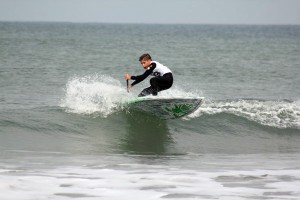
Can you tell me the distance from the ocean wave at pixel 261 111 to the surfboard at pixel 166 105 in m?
1.74

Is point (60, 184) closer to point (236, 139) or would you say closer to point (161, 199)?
point (161, 199)

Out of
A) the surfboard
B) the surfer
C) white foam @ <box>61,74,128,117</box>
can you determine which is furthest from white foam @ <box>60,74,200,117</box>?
the surfer

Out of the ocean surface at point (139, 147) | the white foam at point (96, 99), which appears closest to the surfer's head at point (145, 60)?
the ocean surface at point (139, 147)

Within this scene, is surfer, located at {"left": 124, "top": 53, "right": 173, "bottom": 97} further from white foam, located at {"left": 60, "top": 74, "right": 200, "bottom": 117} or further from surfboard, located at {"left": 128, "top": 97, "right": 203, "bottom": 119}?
white foam, located at {"left": 60, "top": 74, "right": 200, "bottom": 117}

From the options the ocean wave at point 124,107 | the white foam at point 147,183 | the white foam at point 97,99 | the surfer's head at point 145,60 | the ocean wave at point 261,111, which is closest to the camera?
the white foam at point 147,183

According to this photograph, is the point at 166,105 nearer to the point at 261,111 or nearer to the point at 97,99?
the point at 97,99

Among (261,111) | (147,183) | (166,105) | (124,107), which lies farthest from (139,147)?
(261,111)

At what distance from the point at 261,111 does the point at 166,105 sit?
170 inches

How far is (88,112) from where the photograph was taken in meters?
15.8

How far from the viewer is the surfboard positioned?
13.6m

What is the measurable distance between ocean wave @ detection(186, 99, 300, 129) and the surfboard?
1.74m

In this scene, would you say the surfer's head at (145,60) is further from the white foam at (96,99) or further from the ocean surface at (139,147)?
the white foam at (96,99)

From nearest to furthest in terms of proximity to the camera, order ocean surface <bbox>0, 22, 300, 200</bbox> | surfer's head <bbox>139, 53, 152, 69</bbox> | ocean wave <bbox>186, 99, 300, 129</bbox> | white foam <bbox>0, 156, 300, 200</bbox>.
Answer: white foam <bbox>0, 156, 300, 200</bbox>, ocean surface <bbox>0, 22, 300, 200</bbox>, surfer's head <bbox>139, 53, 152, 69</bbox>, ocean wave <bbox>186, 99, 300, 129</bbox>

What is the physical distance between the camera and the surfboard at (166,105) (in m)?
13.6
